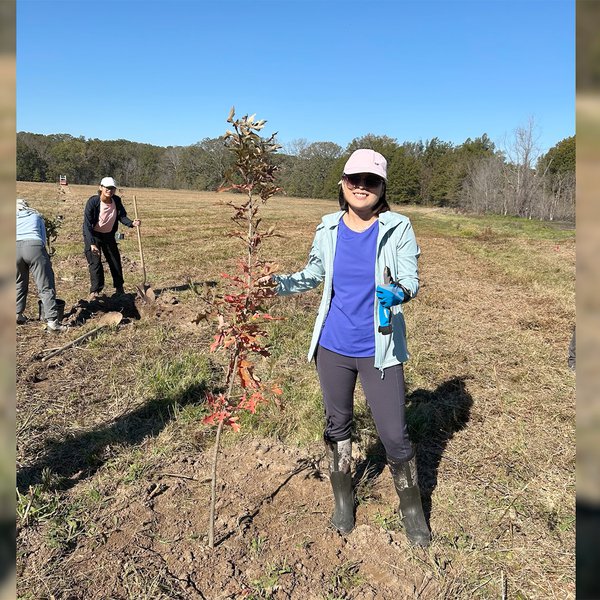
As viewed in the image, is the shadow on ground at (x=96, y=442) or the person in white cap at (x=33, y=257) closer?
the shadow on ground at (x=96, y=442)

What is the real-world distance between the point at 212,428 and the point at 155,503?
92 cm

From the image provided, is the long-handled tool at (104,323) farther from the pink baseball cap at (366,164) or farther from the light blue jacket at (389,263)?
the pink baseball cap at (366,164)

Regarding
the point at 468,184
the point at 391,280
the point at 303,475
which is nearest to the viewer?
the point at 391,280

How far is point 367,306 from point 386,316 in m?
0.20

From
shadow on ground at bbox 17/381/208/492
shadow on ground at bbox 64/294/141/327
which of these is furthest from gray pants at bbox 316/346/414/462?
shadow on ground at bbox 64/294/141/327

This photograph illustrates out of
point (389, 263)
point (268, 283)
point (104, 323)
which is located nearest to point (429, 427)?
point (389, 263)

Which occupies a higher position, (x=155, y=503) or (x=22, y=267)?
(x=22, y=267)

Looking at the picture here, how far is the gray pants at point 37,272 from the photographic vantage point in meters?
5.64

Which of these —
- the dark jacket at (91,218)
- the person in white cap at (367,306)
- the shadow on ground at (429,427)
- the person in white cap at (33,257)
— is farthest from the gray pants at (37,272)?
the shadow on ground at (429,427)

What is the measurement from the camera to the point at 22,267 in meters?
5.77

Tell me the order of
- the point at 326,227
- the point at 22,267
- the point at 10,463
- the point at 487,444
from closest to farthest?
the point at 10,463
the point at 326,227
the point at 487,444
the point at 22,267

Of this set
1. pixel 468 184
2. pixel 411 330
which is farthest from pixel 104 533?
pixel 468 184

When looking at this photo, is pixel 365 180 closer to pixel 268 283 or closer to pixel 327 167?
pixel 268 283

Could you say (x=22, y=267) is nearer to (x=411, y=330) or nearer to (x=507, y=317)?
(x=411, y=330)
